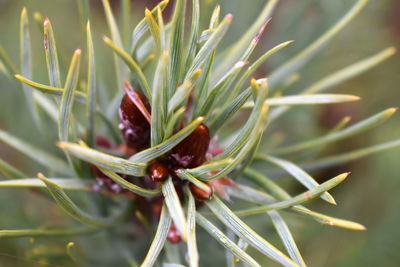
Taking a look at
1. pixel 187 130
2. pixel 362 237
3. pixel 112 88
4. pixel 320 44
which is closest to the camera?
pixel 187 130

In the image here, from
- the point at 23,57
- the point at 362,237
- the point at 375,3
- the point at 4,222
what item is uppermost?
the point at 23,57

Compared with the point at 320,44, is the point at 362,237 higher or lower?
lower

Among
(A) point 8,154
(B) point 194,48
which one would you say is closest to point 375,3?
(B) point 194,48

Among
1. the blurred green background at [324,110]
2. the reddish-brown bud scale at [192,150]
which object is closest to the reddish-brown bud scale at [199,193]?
the reddish-brown bud scale at [192,150]

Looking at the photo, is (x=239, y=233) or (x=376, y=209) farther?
(x=376, y=209)

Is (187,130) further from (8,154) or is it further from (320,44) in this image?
(8,154)

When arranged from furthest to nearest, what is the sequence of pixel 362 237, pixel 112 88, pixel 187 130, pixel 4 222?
pixel 112 88 < pixel 362 237 < pixel 4 222 < pixel 187 130

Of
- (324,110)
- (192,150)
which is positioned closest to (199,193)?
(192,150)

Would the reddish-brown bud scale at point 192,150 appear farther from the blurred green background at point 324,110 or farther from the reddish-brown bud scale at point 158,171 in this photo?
the blurred green background at point 324,110
